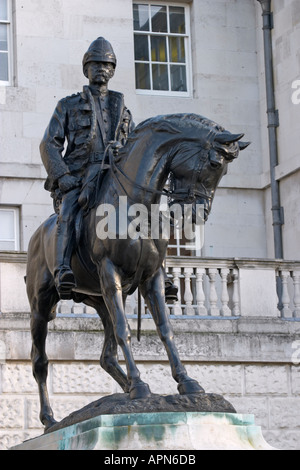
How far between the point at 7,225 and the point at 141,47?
359 centimetres

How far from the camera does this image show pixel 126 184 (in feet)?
39.6

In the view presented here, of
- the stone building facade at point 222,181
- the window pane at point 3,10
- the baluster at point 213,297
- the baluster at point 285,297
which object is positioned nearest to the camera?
the stone building facade at point 222,181

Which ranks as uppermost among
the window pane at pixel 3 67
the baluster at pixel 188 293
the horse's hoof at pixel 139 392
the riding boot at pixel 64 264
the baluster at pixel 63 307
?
the window pane at pixel 3 67

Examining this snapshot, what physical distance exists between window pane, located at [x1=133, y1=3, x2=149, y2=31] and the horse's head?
11031 mm

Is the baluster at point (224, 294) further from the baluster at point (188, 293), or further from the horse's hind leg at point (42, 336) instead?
the horse's hind leg at point (42, 336)

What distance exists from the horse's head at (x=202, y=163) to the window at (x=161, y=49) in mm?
10729

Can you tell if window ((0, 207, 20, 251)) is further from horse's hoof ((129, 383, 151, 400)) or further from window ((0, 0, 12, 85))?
horse's hoof ((129, 383, 151, 400))

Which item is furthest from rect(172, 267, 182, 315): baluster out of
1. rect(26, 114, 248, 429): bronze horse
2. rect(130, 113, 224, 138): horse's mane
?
rect(130, 113, 224, 138): horse's mane

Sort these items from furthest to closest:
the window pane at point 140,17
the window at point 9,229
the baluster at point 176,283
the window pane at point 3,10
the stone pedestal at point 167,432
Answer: the window pane at point 140,17 → the window pane at point 3,10 → the window at point 9,229 → the baluster at point 176,283 → the stone pedestal at point 167,432

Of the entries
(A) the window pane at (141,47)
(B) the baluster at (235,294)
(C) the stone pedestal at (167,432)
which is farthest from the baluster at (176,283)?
(C) the stone pedestal at (167,432)

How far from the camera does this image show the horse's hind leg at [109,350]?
1277 centimetres

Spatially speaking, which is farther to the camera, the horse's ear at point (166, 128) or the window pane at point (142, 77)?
the window pane at point (142, 77)

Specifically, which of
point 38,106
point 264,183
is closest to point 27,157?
point 38,106

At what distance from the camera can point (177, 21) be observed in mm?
22766
